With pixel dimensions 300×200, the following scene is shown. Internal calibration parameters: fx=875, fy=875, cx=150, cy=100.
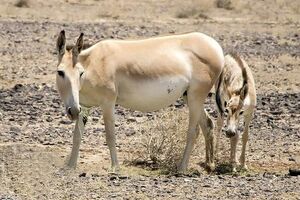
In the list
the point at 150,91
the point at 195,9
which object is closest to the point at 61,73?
the point at 150,91

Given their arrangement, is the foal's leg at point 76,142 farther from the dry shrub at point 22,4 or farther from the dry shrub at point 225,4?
the dry shrub at point 225,4

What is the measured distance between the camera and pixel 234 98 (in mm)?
12656

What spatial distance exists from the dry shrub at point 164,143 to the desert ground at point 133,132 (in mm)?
16

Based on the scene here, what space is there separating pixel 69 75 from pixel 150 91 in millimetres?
1259

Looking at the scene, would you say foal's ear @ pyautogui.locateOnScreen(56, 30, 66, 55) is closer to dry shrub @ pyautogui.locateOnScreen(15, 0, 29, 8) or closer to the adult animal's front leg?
the adult animal's front leg

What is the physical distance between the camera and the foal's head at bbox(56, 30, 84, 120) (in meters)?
10.7

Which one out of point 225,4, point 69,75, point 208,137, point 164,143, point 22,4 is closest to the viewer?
point 69,75

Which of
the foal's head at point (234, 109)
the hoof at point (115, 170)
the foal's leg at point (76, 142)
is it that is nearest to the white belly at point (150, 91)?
the foal's leg at point (76, 142)

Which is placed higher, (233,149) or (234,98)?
(234,98)

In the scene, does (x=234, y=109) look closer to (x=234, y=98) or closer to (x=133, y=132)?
(x=234, y=98)

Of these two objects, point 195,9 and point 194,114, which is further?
point 195,9

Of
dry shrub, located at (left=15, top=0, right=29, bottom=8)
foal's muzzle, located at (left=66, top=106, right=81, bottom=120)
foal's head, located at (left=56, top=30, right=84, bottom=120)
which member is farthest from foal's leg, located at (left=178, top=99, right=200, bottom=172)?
dry shrub, located at (left=15, top=0, right=29, bottom=8)

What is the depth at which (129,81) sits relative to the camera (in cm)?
1144

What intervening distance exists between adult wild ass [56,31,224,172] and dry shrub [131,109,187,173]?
0.68 m
